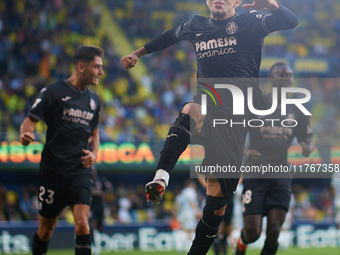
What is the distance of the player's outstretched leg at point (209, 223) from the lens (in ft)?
15.6

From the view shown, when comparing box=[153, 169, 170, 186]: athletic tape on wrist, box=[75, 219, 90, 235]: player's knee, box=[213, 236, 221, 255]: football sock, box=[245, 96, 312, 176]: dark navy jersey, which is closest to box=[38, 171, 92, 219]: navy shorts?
box=[75, 219, 90, 235]: player's knee

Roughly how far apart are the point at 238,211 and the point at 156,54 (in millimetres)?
10374

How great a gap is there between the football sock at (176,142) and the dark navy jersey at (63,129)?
6.30 feet

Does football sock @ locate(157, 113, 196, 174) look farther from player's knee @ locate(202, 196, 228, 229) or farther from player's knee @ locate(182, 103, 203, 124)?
player's knee @ locate(202, 196, 228, 229)

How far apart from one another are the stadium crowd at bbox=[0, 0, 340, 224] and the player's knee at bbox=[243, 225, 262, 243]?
9591mm

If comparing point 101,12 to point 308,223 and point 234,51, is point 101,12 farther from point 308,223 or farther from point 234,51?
point 234,51

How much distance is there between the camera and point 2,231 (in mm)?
12062

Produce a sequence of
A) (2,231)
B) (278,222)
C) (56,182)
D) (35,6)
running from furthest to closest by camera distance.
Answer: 1. (35,6)
2. (2,231)
3. (278,222)
4. (56,182)

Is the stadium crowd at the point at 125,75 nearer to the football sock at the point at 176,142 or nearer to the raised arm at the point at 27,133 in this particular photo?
the raised arm at the point at 27,133

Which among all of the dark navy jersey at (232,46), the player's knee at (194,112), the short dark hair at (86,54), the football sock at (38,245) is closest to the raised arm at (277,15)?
the dark navy jersey at (232,46)

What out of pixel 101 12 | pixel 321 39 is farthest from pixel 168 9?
pixel 321 39

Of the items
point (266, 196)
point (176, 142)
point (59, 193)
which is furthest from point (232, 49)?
point (59, 193)

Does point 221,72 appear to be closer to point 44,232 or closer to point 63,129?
point 63,129

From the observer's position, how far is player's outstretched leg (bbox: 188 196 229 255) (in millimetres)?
4750
